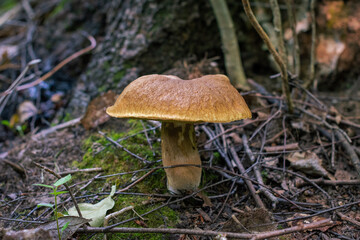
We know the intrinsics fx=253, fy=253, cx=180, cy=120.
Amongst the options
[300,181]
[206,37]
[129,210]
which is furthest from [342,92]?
[129,210]

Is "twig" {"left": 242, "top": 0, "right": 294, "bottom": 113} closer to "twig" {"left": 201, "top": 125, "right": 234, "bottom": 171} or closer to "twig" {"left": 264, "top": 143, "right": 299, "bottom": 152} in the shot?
"twig" {"left": 264, "top": 143, "right": 299, "bottom": 152}

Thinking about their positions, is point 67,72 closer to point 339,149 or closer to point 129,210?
point 129,210

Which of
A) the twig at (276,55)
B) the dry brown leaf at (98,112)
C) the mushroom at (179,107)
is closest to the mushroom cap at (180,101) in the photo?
the mushroom at (179,107)

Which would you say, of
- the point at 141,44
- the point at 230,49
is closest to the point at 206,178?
the point at 230,49

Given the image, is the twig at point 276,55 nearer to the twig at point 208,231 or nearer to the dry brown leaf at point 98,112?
the twig at point 208,231

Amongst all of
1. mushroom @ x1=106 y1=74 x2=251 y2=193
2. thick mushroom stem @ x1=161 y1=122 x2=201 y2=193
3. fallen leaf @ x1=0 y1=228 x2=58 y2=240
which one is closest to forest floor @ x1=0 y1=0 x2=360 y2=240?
fallen leaf @ x1=0 y1=228 x2=58 y2=240

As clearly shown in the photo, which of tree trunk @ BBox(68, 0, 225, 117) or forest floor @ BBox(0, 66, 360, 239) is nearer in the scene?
forest floor @ BBox(0, 66, 360, 239)
